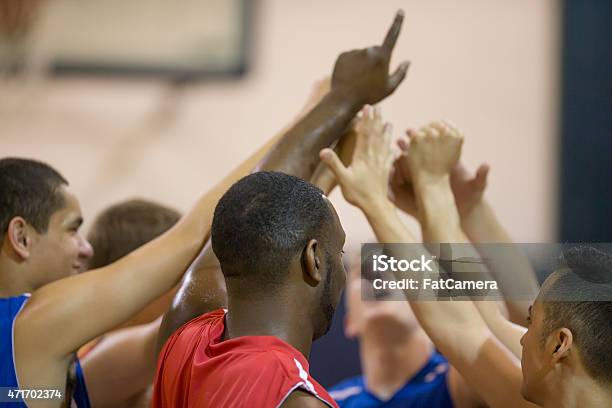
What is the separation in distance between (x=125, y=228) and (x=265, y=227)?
904 mm

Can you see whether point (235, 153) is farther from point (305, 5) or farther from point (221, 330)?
point (221, 330)

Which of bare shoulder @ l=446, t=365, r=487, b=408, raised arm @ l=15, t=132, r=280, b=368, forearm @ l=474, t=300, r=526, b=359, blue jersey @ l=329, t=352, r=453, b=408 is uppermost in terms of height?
raised arm @ l=15, t=132, r=280, b=368

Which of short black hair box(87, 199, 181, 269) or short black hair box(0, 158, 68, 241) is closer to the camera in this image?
short black hair box(0, 158, 68, 241)

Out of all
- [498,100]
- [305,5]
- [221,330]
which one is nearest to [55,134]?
[305,5]

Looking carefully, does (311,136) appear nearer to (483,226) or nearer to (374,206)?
(374,206)

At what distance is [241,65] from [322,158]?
9.83 feet

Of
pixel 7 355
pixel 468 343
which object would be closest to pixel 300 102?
pixel 468 343

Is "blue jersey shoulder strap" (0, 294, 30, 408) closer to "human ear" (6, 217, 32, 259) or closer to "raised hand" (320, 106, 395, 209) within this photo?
"human ear" (6, 217, 32, 259)

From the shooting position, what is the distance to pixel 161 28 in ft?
15.0

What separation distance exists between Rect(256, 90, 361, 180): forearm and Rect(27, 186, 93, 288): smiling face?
1.24ft

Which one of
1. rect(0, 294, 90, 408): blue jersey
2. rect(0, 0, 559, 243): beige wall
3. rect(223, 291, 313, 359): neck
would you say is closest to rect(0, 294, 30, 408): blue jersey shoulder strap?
rect(0, 294, 90, 408): blue jersey

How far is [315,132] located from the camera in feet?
5.88

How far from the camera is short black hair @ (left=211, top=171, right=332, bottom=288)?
1259 mm

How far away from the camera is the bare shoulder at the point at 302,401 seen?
1.17 m
